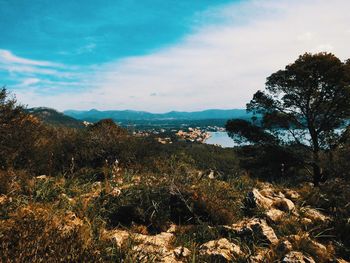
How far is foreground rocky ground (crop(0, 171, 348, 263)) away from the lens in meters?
4.34

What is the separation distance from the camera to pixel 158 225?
6.20 meters

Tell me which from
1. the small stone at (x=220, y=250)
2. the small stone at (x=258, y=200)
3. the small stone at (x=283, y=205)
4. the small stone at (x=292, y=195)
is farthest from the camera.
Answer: the small stone at (x=292, y=195)

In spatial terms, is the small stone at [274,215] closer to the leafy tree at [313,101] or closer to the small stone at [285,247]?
the small stone at [285,247]

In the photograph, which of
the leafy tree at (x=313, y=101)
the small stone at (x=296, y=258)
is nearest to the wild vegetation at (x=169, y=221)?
the small stone at (x=296, y=258)

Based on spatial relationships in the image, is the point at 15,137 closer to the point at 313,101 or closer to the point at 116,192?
the point at 116,192

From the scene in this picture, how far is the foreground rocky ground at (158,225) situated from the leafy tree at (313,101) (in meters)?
18.3

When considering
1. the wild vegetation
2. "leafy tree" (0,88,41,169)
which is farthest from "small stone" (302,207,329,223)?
"leafy tree" (0,88,41,169)

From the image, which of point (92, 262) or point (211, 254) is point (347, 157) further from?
point (92, 262)

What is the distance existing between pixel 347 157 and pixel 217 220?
235 inches

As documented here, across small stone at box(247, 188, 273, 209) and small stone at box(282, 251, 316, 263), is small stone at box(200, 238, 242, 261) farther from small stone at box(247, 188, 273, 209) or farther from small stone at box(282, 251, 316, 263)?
small stone at box(247, 188, 273, 209)

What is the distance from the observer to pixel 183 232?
20.0 feet

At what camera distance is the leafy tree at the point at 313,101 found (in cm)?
2419

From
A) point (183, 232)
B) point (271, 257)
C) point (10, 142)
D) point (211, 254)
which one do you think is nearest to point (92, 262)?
point (211, 254)

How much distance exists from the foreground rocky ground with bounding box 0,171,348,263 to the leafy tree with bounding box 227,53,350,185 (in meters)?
18.3
